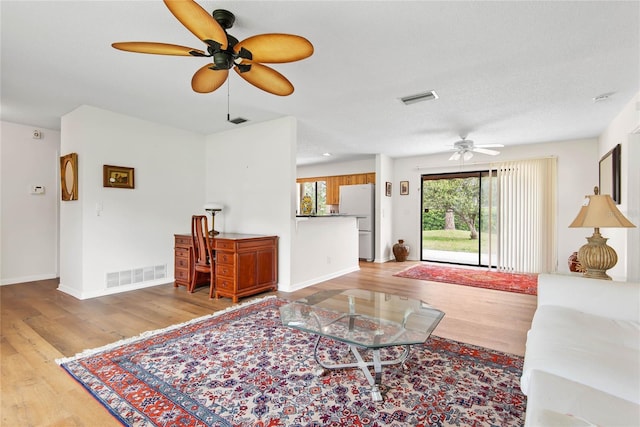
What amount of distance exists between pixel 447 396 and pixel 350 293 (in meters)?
1.24

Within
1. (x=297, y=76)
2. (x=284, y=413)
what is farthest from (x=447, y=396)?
(x=297, y=76)

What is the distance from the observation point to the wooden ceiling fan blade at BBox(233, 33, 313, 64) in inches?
64.5

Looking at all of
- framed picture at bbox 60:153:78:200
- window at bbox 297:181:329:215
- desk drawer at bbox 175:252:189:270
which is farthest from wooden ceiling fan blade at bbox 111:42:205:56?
window at bbox 297:181:329:215

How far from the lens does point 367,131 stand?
4820 millimetres

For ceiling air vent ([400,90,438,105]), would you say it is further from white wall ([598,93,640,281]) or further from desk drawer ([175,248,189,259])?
desk drawer ([175,248,189,259])

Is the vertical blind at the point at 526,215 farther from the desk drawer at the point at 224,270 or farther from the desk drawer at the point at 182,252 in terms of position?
the desk drawer at the point at 182,252

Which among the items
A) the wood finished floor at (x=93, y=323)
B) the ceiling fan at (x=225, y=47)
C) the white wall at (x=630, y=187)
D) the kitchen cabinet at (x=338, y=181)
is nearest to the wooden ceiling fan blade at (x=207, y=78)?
the ceiling fan at (x=225, y=47)

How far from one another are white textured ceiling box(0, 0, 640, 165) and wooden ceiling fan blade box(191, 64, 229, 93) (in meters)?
0.35

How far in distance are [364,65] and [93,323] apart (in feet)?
11.5

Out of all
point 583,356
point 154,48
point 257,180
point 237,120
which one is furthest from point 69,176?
point 583,356

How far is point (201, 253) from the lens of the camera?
3957mm

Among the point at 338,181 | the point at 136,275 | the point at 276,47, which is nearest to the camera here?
the point at 276,47

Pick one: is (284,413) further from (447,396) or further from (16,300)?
(16,300)

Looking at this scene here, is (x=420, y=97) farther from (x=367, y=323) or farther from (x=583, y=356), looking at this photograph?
(x=583, y=356)
